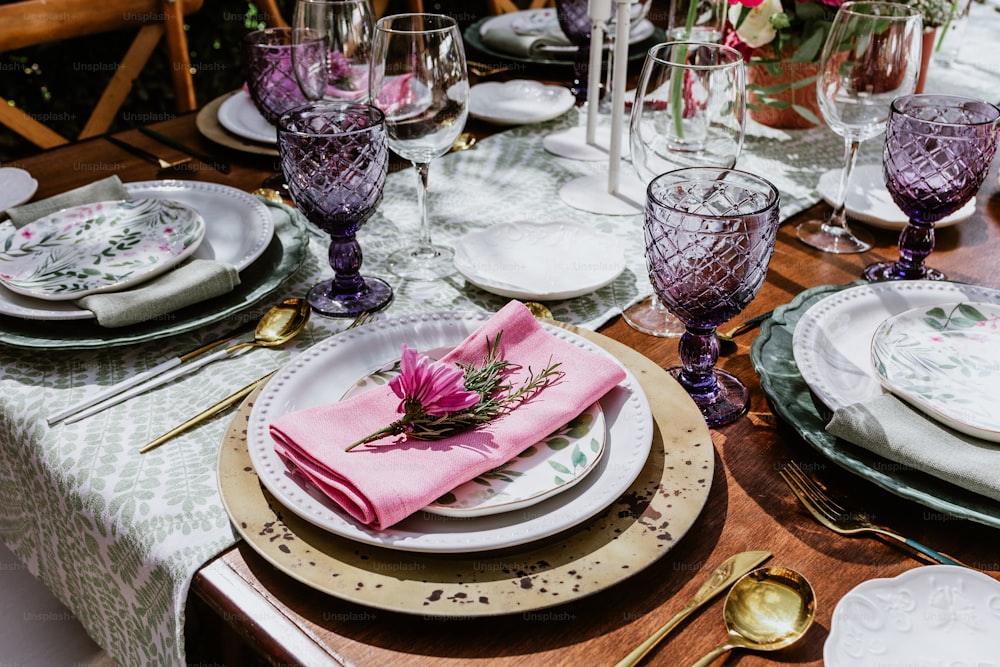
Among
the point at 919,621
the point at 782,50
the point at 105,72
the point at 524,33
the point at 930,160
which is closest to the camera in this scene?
the point at 919,621

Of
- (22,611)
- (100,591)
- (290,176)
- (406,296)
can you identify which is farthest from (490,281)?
(22,611)

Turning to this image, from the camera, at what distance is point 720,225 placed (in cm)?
69

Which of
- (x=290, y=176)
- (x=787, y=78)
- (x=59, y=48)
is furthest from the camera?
(x=59, y=48)

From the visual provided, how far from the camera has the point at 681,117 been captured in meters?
0.92

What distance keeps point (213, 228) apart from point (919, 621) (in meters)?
0.80

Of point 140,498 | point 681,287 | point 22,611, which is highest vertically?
point 681,287

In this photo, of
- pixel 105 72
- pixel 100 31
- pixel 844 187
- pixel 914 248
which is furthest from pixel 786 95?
pixel 105 72

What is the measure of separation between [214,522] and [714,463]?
37 centimetres

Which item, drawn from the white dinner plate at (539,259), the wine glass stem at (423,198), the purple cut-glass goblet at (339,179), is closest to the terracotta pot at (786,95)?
the white dinner plate at (539,259)

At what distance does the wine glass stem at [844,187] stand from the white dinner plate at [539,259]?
0.29m

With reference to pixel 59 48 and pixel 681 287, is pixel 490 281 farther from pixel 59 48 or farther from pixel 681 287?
pixel 59 48

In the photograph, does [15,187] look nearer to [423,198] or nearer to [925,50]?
[423,198]

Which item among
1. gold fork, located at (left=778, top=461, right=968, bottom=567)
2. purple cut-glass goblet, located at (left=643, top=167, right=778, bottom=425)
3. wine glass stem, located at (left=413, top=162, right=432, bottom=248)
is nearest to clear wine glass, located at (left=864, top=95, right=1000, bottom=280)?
purple cut-glass goblet, located at (left=643, top=167, right=778, bottom=425)

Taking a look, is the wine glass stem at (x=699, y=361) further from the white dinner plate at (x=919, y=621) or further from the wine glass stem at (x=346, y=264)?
the wine glass stem at (x=346, y=264)
